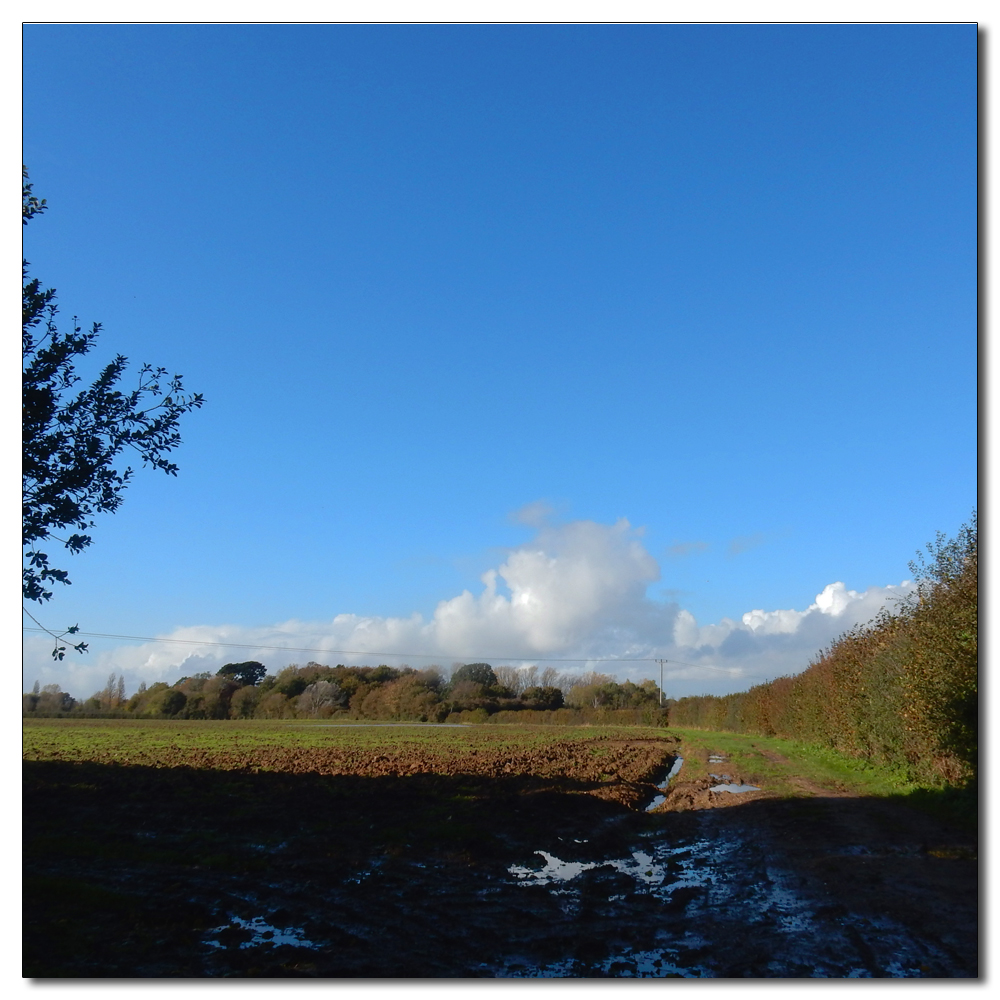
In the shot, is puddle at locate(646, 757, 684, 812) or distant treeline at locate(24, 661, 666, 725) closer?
puddle at locate(646, 757, 684, 812)

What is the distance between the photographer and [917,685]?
14.4 metres

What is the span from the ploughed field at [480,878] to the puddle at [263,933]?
0.04 metres

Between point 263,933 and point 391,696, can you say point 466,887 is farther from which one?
point 391,696

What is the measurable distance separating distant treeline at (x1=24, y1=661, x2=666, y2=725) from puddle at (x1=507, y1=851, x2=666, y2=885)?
50727 mm

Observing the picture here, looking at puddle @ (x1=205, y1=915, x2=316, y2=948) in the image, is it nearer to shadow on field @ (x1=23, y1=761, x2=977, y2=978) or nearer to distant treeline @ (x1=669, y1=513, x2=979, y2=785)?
shadow on field @ (x1=23, y1=761, x2=977, y2=978)

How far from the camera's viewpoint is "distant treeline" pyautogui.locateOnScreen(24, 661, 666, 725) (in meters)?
58.1

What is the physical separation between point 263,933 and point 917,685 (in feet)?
42.5

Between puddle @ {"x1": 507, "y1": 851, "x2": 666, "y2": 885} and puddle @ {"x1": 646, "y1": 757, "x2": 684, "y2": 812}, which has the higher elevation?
puddle @ {"x1": 507, "y1": 851, "x2": 666, "y2": 885}

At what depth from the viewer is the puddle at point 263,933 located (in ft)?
22.5

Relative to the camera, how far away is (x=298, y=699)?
210 feet

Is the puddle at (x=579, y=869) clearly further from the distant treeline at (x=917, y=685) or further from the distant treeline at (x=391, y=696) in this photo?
the distant treeline at (x=391, y=696)

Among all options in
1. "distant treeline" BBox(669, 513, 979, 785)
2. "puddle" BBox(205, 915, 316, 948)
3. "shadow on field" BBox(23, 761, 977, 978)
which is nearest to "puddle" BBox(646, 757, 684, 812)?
"shadow on field" BBox(23, 761, 977, 978)

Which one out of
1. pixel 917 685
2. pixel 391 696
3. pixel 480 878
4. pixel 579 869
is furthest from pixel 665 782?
pixel 391 696
